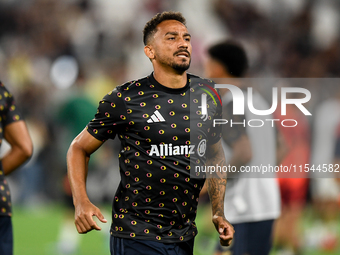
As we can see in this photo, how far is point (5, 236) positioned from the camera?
3.67 m

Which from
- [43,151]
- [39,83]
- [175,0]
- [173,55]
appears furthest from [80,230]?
[175,0]

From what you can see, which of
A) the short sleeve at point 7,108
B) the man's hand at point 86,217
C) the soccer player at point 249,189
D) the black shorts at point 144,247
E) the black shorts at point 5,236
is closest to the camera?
the man's hand at point 86,217

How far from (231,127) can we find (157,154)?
41.6 inches

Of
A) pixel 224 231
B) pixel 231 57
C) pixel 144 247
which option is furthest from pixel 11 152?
pixel 231 57

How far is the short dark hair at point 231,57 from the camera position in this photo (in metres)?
4.57

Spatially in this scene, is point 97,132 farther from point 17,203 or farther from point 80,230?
point 17,203

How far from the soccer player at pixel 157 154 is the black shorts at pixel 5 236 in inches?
31.1

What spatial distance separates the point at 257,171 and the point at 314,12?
396 inches

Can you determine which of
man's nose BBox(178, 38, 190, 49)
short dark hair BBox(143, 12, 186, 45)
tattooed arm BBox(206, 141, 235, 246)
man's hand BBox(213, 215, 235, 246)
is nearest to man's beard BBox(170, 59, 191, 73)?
man's nose BBox(178, 38, 190, 49)

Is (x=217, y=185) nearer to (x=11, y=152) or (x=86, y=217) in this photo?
(x=86, y=217)

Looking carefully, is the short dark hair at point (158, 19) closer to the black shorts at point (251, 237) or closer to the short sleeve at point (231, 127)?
the short sleeve at point (231, 127)

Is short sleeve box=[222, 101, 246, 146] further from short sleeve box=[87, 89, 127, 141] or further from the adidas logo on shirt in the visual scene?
short sleeve box=[87, 89, 127, 141]

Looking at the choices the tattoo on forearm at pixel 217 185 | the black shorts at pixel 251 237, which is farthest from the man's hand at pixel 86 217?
the black shorts at pixel 251 237

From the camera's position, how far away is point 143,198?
3.18 meters
